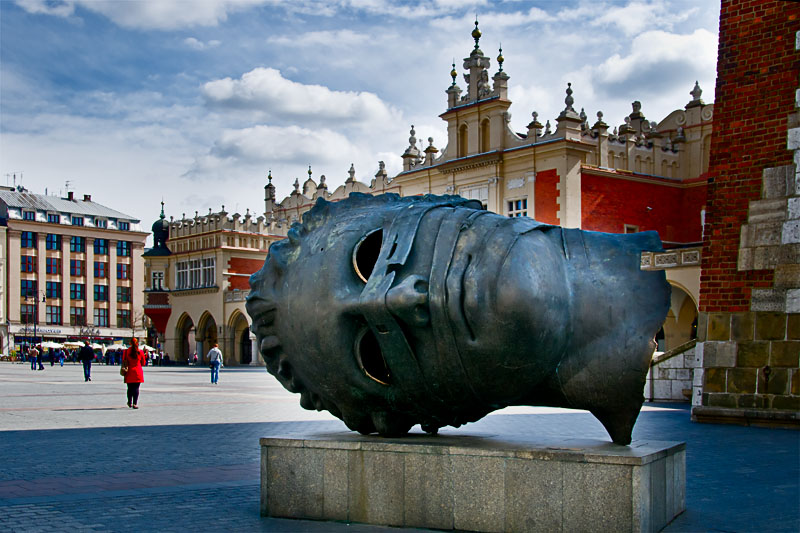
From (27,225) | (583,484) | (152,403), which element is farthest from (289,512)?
(27,225)

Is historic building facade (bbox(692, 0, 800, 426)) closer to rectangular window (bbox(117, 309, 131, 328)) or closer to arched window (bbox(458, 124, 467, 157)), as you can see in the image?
arched window (bbox(458, 124, 467, 157))

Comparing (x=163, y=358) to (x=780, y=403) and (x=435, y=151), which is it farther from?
(x=780, y=403)

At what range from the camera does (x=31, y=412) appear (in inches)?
618

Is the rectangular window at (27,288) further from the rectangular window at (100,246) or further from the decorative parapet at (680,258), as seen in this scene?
the decorative parapet at (680,258)

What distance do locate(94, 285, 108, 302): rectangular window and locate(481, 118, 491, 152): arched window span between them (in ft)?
195

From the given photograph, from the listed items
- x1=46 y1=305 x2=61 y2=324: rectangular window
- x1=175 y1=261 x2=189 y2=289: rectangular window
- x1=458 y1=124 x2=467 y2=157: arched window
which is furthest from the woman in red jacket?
x1=46 y1=305 x2=61 y2=324: rectangular window

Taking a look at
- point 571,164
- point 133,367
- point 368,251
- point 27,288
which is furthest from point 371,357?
point 27,288

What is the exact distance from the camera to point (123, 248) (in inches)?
3735

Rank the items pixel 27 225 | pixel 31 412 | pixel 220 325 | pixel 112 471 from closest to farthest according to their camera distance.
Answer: pixel 112 471
pixel 31 412
pixel 220 325
pixel 27 225

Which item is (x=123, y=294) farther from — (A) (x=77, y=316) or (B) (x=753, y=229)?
(B) (x=753, y=229)

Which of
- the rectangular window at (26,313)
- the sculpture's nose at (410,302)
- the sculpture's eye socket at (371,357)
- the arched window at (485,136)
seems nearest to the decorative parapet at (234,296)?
the arched window at (485,136)

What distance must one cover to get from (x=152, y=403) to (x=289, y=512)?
1345 cm

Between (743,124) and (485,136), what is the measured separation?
1242 inches

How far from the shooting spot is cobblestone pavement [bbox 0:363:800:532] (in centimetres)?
606
